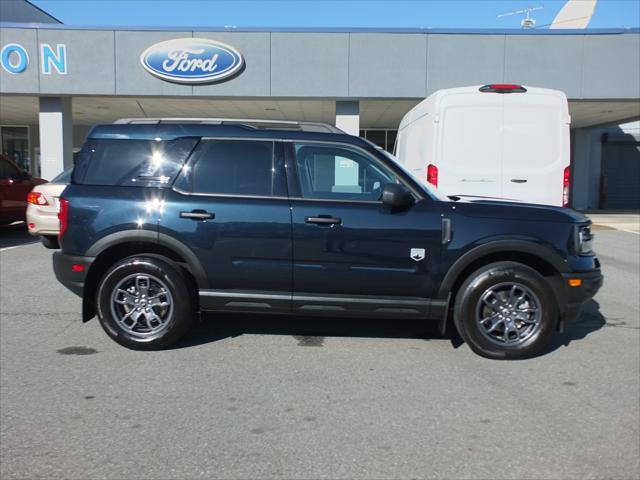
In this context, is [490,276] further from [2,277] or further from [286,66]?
[286,66]

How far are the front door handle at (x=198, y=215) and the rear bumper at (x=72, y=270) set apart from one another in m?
0.94

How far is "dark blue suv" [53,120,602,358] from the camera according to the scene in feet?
14.9

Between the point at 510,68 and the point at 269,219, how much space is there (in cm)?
1340

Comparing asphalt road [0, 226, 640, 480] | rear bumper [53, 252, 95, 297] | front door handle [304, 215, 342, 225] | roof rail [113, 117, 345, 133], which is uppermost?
roof rail [113, 117, 345, 133]

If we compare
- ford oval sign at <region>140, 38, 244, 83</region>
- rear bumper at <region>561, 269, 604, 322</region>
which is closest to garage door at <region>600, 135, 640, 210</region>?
ford oval sign at <region>140, 38, 244, 83</region>

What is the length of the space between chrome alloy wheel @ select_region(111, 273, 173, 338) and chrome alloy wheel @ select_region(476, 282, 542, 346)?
280cm

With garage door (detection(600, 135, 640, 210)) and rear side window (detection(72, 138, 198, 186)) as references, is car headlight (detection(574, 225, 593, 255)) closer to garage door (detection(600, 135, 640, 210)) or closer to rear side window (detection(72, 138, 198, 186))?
rear side window (detection(72, 138, 198, 186))

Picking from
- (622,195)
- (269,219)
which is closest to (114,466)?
(269,219)

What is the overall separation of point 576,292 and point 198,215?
3343mm

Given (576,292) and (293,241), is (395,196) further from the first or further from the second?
(576,292)

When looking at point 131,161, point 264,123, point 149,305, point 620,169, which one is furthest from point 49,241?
point 620,169

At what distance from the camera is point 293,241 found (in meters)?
4.54

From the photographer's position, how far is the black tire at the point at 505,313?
4566mm

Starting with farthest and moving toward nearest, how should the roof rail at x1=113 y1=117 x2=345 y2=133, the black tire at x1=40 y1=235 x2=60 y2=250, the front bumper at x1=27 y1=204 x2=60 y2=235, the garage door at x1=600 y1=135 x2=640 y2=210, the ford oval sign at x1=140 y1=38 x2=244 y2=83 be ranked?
the garage door at x1=600 y1=135 x2=640 y2=210
the ford oval sign at x1=140 y1=38 x2=244 y2=83
the black tire at x1=40 y1=235 x2=60 y2=250
the front bumper at x1=27 y1=204 x2=60 y2=235
the roof rail at x1=113 y1=117 x2=345 y2=133
